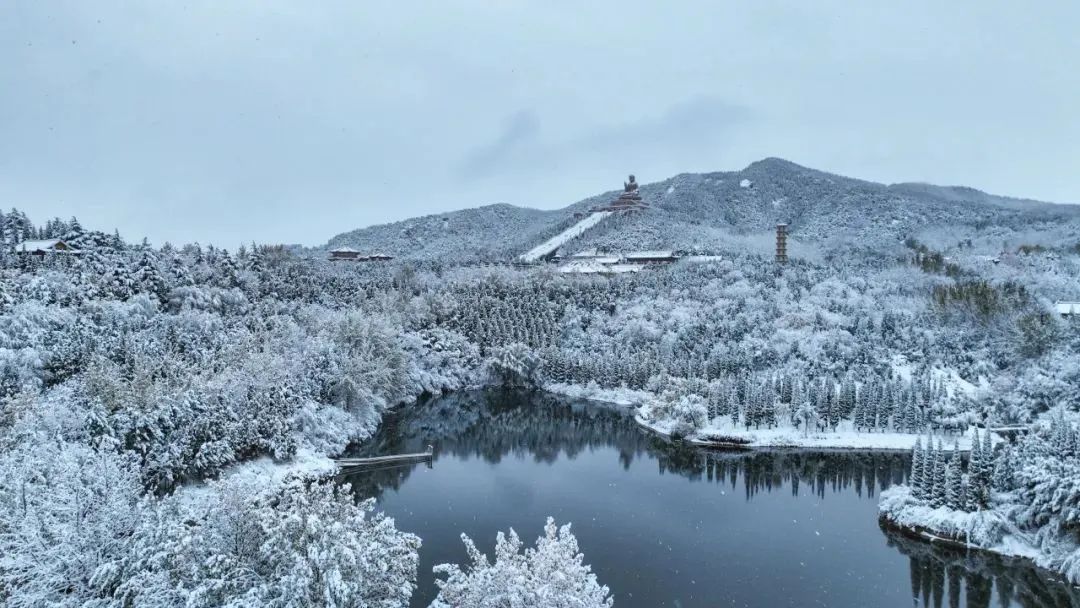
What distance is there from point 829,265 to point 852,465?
71.6 metres

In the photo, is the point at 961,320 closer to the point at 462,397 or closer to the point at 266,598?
the point at 462,397

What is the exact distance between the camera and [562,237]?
16425 cm

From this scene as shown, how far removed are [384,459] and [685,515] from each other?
24047 mm

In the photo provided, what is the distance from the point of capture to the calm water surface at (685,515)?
1227 inches

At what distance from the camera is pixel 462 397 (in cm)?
7888

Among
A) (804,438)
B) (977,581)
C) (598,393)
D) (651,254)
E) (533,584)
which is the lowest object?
(977,581)

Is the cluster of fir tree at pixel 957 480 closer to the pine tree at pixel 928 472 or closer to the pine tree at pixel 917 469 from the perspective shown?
the pine tree at pixel 928 472

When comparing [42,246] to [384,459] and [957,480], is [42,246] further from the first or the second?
[957,480]

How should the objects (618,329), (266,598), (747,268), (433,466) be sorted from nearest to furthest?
(266,598) → (433,466) → (618,329) → (747,268)

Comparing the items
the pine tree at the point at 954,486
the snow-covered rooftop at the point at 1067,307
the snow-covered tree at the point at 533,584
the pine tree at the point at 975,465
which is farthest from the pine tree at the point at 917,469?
the snow-covered rooftop at the point at 1067,307

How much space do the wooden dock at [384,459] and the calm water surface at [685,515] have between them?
1.06 m

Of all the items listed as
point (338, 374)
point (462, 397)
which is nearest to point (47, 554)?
point (338, 374)

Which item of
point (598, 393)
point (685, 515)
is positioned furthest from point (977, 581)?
point (598, 393)

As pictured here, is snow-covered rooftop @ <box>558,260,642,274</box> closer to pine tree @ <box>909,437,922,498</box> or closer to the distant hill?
the distant hill
